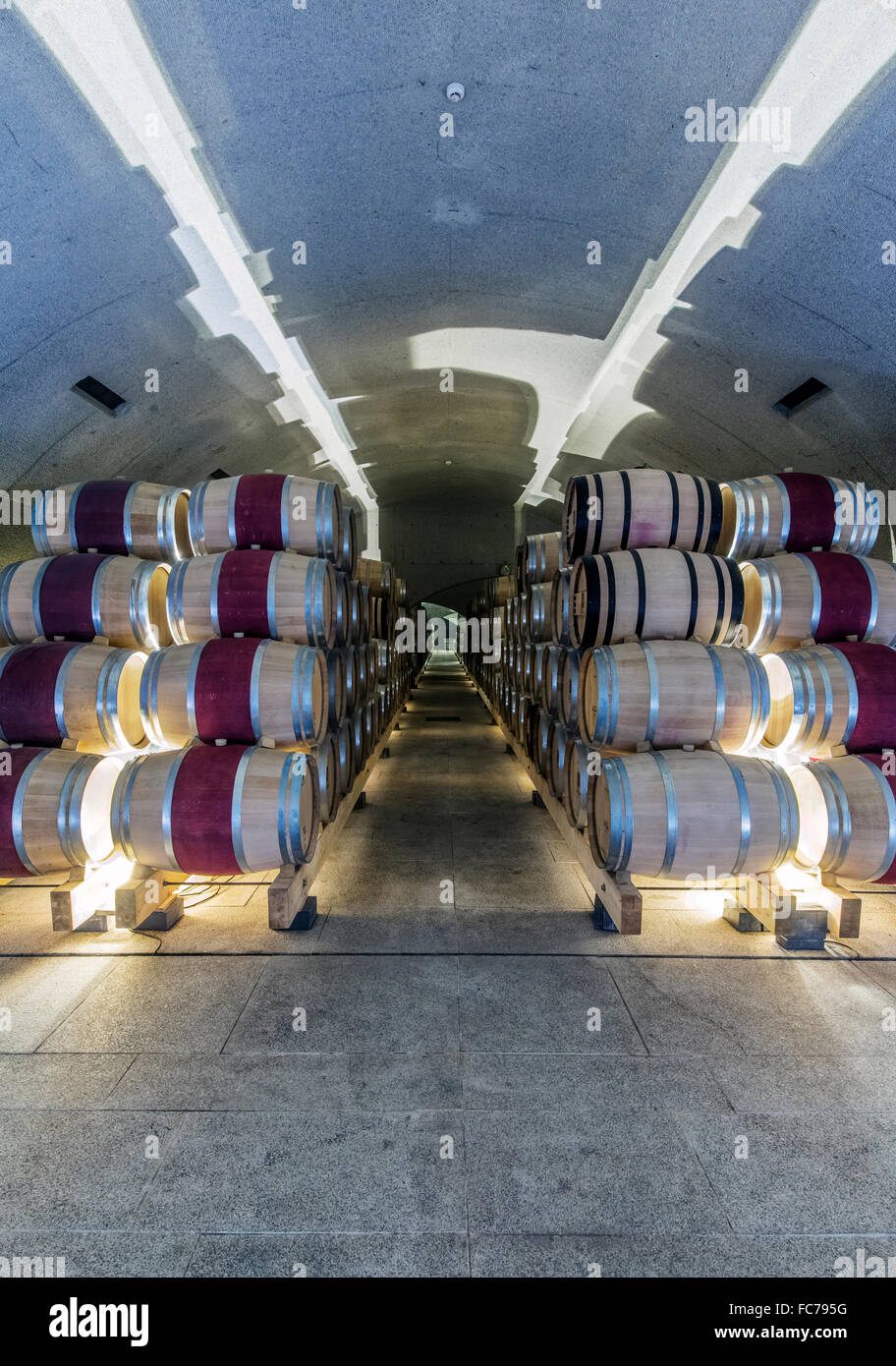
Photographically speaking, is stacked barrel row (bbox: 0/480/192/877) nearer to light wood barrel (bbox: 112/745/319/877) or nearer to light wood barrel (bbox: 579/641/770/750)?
light wood barrel (bbox: 112/745/319/877)

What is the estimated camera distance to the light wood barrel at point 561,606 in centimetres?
506

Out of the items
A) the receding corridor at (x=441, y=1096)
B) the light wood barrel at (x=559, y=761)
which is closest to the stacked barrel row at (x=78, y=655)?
the receding corridor at (x=441, y=1096)

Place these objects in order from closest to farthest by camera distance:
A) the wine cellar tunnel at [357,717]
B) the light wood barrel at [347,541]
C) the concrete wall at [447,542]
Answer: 1. the wine cellar tunnel at [357,717]
2. the light wood barrel at [347,541]
3. the concrete wall at [447,542]

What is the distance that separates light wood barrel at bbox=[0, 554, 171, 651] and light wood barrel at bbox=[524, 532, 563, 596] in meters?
3.93

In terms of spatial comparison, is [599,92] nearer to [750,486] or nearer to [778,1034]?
[750,486]

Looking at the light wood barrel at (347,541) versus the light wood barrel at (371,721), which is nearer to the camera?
the light wood barrel at (347,541)

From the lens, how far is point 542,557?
283 inches

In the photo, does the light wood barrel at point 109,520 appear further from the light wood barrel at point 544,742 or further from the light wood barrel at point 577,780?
the light wood barrel at point 544,742

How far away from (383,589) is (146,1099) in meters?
7.46

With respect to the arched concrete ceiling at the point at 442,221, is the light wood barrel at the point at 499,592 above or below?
below

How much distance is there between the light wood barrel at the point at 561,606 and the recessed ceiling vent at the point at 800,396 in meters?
2.57

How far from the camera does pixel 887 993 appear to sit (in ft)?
10.7

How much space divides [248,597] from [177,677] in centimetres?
64
